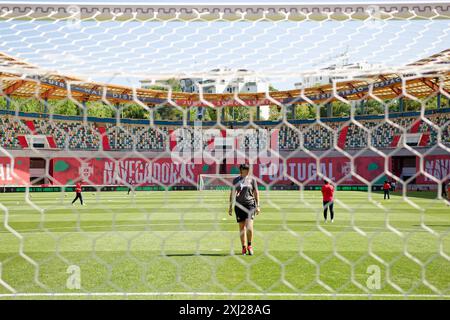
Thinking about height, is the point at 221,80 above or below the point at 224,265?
above

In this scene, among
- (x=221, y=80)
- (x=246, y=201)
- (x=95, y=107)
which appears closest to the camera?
(x=221, y=80)

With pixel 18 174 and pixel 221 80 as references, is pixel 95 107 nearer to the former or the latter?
pixel 221 80

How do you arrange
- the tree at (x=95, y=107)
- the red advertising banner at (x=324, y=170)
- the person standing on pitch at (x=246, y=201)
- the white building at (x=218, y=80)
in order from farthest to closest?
the red advertising banner at (x=324, y=170)
the person standing on pitch at (x=246, y=201)
the tree at (x=95, y=107)
the white building at (x=218, y=80)

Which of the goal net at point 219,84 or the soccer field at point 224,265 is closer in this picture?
the goal net at point 219,84

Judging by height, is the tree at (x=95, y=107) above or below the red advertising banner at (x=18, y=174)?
above

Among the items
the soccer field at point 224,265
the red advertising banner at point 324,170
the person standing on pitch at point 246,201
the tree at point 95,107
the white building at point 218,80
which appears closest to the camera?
the white building at point 218,80

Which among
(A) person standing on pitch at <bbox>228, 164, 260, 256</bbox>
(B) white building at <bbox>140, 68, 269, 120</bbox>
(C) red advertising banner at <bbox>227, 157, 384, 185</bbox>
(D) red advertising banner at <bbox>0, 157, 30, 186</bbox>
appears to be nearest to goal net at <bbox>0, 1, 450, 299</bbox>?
(B) white building at <bbox>140, 68, 269, 120</bbox>

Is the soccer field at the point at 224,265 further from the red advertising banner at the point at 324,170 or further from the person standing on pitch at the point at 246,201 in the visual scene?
the red advertising banner at the point at 324,170

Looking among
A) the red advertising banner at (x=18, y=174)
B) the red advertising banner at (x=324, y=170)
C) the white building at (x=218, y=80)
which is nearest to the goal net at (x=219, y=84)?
the white building at (x=218, y=80)

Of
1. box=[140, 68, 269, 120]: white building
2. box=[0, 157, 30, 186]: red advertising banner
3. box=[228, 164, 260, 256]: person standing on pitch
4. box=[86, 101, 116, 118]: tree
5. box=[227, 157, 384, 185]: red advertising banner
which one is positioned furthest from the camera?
box=[0, 157, 30, 186]: red advertising banner

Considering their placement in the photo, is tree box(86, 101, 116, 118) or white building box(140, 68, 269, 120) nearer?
white building box(140, 68, 269, 120)

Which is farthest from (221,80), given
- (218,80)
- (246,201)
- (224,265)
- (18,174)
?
(18,174)

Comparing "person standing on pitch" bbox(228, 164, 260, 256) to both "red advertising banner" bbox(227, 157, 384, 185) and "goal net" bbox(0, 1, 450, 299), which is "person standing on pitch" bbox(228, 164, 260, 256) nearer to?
"goal net" bbox(0, 1, 450, 299)

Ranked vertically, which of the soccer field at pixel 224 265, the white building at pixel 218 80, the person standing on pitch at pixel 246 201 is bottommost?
the soccer field at pixel 224 265
